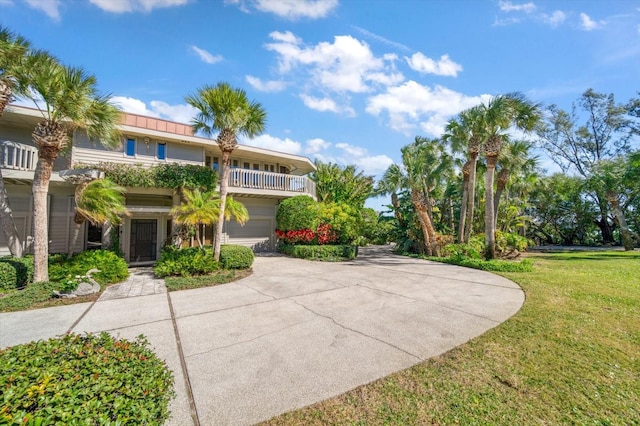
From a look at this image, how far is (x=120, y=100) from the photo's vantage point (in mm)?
9445

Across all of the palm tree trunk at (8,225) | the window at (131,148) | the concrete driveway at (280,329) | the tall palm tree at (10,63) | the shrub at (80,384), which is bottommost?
the concrete driveway at (280,329)

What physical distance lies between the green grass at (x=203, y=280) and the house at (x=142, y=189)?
173 inches

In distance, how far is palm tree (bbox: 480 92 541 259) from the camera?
42.7ft

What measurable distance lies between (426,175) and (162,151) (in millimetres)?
14512

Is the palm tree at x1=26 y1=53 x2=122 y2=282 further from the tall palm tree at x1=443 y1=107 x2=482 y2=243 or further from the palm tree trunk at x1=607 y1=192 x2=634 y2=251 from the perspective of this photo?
the palm tree trunk at x1=607 y1=192 x2=634 y2=251

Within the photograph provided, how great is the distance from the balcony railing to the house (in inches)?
2.1

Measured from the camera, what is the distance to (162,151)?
14328mm

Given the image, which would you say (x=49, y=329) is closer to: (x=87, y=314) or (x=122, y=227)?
(x=87, y=314)

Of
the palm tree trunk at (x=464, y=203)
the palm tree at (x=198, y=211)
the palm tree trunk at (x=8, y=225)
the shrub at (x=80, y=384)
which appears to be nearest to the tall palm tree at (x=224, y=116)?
the palm tree at (x=198, y=211)

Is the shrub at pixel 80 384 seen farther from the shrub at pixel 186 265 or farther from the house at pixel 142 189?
the house at pixel 142 189

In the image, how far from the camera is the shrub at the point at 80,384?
176 centimetres

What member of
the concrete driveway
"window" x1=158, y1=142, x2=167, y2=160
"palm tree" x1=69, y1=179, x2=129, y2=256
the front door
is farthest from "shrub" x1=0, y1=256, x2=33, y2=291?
"window" x1=158, y1=142, x2=167, y2=160

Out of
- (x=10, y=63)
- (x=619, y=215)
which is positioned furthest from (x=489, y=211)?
(x=10, y=63)

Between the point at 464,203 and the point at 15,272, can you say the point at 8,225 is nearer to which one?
the point at 15,272
